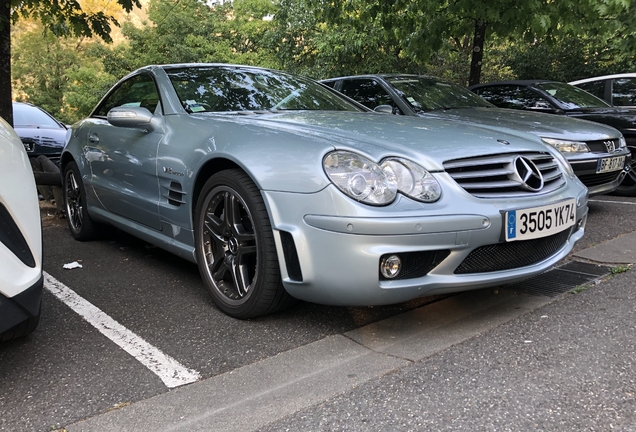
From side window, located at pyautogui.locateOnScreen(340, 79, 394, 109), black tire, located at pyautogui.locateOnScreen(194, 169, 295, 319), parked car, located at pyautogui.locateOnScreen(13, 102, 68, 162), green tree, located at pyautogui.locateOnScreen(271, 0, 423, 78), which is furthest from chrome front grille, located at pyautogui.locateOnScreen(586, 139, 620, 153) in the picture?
green tree, located at pyautogui.locateOnScreen(271, 0, 423, 78)

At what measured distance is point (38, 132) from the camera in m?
8.48

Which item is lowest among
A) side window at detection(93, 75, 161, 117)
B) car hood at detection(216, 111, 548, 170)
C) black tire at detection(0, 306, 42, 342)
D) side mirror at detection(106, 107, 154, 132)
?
black tire at detection(0, 306, 42, 342)

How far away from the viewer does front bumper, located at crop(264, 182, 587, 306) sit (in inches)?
93.8

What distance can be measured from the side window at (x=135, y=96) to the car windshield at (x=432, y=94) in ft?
9.90

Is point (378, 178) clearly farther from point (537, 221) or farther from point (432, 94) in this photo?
point (432, 94)

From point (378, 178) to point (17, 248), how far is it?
143 cm

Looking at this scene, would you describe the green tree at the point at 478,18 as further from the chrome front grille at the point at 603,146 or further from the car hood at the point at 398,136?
the car hood at the point at 398,136

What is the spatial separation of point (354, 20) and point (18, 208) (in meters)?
9.18

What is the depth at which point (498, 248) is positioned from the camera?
2.60 meters

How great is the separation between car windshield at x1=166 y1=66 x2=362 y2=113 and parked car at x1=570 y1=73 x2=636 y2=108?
526 cm

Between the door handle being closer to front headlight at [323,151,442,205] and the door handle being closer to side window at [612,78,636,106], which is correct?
front headlight at [323,151,442,205]

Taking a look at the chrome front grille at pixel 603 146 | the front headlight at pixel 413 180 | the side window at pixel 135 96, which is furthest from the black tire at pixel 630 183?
the side window at pixel 135 96

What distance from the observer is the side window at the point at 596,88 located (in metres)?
7.94

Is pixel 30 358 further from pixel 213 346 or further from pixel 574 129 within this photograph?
pixel 574 129
